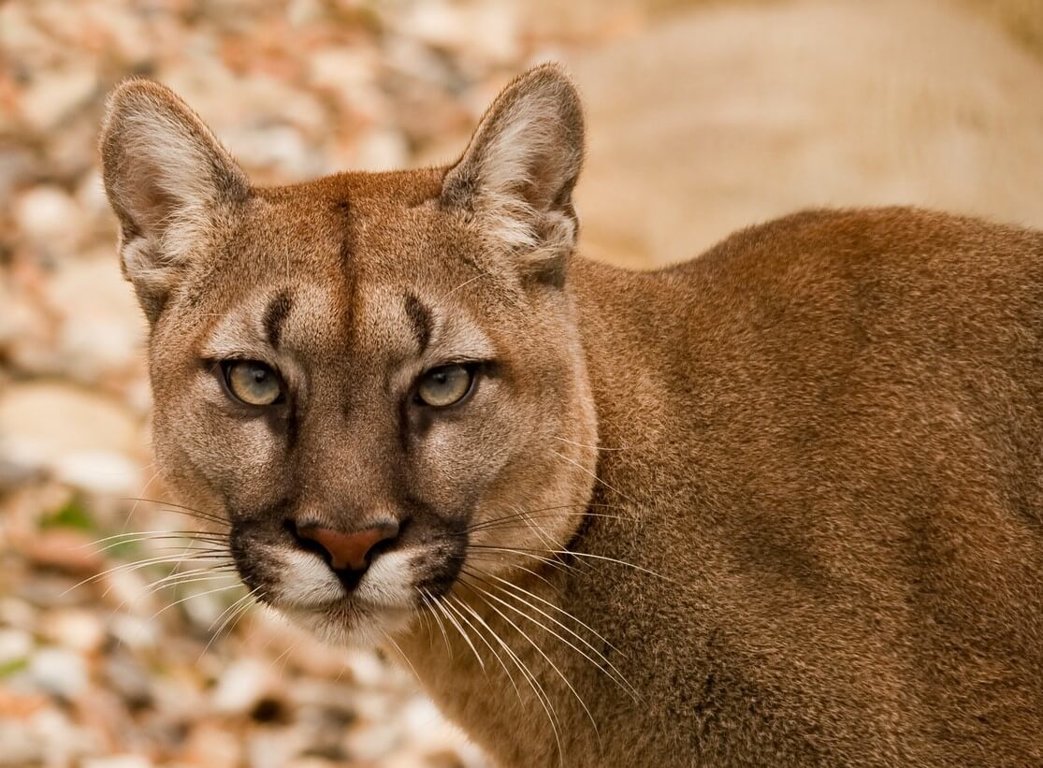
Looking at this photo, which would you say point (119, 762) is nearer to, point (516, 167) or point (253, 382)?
point (253, 382)

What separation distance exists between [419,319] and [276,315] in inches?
15.2

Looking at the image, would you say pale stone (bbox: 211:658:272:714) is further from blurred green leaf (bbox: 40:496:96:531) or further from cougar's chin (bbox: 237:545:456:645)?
cougar's chin (bbox: 237:545:456:645)

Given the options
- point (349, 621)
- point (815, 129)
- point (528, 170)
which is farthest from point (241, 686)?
point (815, 129)

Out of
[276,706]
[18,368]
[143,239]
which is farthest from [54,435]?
[143,239]

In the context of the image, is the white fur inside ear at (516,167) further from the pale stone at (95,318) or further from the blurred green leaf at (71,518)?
the pale stone at (95,318)

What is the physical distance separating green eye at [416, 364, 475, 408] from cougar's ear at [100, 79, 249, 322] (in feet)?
2.86

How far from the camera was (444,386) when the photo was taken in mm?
4035

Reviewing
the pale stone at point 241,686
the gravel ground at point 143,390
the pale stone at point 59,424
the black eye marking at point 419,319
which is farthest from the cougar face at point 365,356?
the pale stone at point 59,424

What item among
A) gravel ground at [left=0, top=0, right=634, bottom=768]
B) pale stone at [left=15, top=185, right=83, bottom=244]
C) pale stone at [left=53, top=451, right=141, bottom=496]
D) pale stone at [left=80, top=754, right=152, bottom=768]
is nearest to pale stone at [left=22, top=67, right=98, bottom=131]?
gravel ground at [left=0, top=0, right=634, bottom=768]

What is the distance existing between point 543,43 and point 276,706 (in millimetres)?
6652

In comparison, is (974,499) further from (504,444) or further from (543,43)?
(543,43)

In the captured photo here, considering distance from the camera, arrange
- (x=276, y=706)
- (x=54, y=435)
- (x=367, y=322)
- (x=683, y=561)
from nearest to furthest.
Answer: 1. (x=367, y=322)
2. (x=683, y=561)
3. (x=276, y=706)
4. (x=54, y=435)

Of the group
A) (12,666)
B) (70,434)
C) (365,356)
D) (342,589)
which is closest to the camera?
(342,589)

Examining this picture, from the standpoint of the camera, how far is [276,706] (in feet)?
21.4
